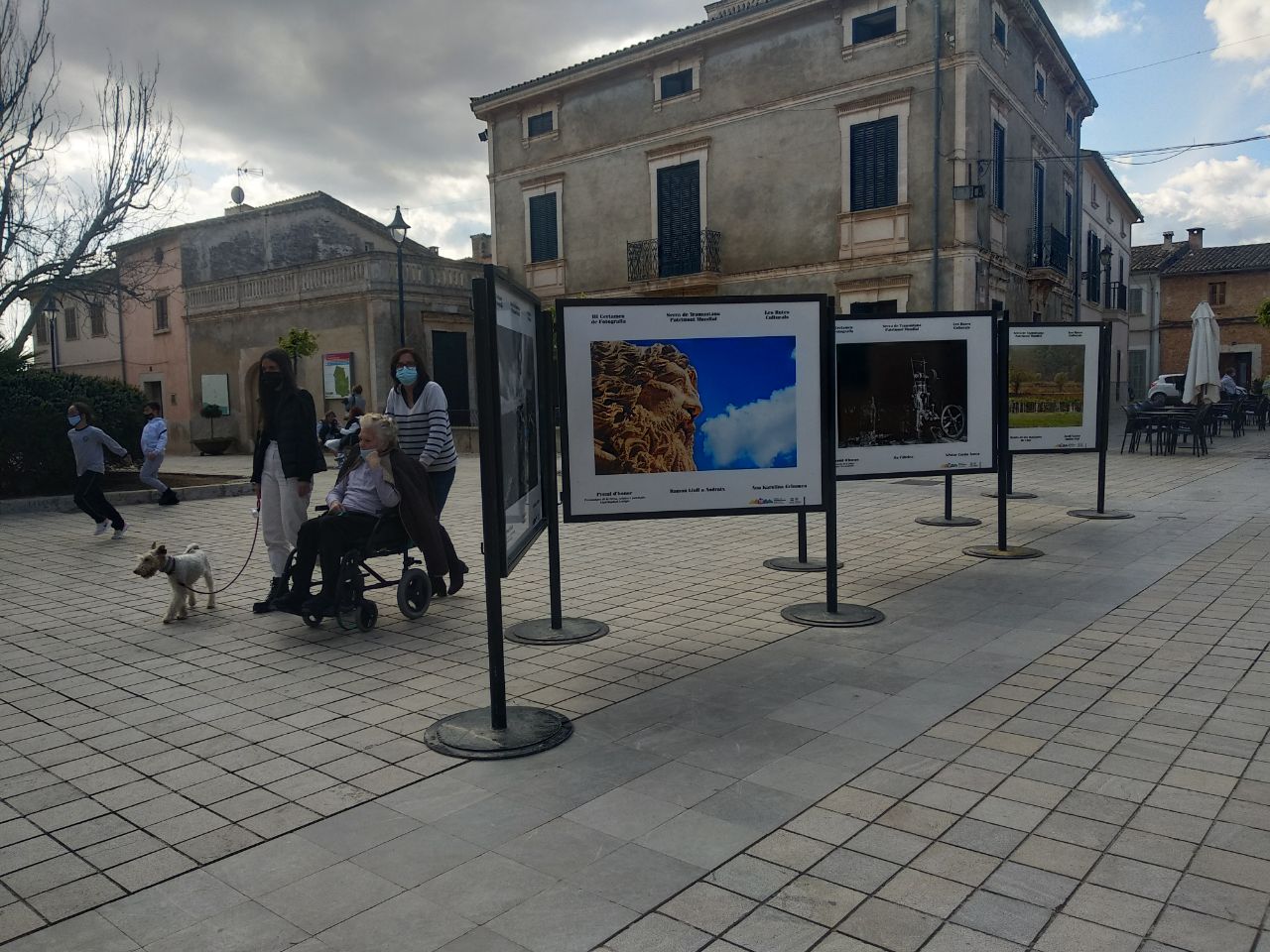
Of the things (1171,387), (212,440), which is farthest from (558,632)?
(1171,387)

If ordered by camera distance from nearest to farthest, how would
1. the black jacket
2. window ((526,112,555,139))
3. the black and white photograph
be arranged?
the black jacket, the black and white photograph, window ((526,112,555,139))

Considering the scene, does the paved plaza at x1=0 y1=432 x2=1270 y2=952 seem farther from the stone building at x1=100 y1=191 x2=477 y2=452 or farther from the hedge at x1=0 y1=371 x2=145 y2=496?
the stone building at x1=100 y1=191 x2=477 y2=452

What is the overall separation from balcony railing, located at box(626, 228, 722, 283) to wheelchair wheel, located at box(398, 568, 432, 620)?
1773 cm

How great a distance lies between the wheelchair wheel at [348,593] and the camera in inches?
239

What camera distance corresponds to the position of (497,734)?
4.17 meters

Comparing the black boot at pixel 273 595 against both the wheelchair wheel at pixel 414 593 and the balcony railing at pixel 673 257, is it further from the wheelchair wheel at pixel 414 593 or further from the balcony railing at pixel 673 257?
the balcony railing at pixel 673 257

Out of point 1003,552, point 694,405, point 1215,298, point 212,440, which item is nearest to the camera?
point 694,405

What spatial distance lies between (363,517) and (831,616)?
308cm

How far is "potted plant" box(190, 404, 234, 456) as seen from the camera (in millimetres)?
28953

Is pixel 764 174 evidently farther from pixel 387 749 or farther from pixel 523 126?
pixel 387 749

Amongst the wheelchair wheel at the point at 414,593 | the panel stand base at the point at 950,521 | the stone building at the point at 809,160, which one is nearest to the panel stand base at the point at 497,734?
the wheelchair wheel at the point at 414,593

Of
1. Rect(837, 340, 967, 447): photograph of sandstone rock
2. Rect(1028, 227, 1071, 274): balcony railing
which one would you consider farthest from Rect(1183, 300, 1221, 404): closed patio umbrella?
Rect(837, 340, 967, 447): photograph of sandstone rock

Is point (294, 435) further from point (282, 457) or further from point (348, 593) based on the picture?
point (348, 593)

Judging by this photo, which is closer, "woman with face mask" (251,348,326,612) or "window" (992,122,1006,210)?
"woman with face mask" (251,348,326,612)
